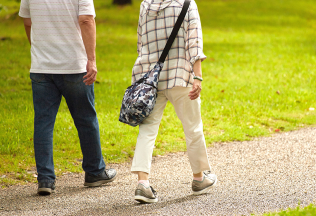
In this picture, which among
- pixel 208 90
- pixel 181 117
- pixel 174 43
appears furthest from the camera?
pixel 208 90

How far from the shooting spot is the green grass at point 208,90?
18.6 ft

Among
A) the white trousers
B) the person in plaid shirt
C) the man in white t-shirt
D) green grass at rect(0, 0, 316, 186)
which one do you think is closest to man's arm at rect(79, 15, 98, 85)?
the man in white t-shirt

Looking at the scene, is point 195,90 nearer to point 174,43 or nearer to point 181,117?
point 181,117

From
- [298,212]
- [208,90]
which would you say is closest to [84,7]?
[298,212]

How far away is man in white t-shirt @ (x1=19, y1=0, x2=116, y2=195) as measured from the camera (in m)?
3.87

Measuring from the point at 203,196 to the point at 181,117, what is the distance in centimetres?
79

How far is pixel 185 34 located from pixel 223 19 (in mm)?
17544

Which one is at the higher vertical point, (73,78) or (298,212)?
(73,78)

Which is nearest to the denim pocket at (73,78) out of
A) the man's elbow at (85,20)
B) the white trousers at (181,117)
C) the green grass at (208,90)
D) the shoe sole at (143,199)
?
the man's elbow at (85,20)

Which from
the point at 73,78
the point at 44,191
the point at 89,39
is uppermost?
the point at 89,39

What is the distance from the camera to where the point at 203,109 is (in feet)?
24.6

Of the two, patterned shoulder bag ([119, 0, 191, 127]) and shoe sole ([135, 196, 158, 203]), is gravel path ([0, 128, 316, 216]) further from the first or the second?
patterned shoulder bag ([119, 0, 191, 127])

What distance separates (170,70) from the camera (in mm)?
3637

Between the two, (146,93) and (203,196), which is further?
(203,196)
